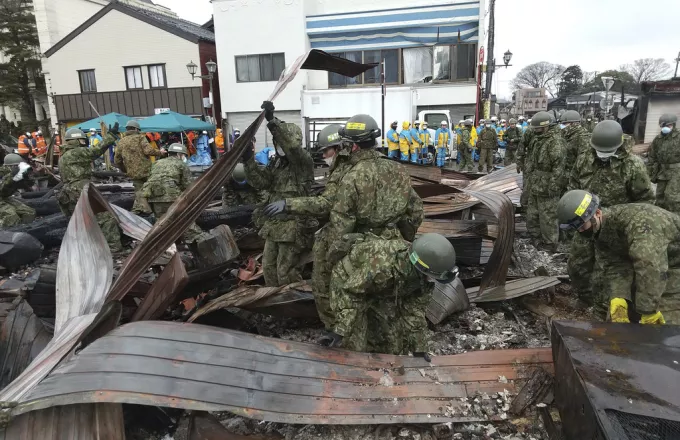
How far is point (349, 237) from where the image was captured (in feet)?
9.84

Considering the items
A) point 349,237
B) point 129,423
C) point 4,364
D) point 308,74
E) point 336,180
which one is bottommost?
point 129,423

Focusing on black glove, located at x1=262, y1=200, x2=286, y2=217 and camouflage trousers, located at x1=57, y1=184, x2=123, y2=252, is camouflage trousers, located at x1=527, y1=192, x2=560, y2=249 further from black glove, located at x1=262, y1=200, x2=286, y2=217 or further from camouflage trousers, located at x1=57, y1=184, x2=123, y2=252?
camouflage trousers, located at x1=57, y1=184, x2=123, y2=252

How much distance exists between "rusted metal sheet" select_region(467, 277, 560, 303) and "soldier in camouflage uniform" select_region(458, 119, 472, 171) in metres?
10.6

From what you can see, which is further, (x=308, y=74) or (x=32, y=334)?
(x=308, y=74)

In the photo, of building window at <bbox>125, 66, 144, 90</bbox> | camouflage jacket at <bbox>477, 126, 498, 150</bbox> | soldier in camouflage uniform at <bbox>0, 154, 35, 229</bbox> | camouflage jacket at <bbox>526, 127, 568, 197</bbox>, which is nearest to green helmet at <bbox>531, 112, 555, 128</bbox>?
camouflage jacket at <bbox>526, 127, 568, 197</bbox>

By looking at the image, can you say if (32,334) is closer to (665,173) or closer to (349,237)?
(349,237)

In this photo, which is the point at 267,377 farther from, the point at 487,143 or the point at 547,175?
the point at 487,143

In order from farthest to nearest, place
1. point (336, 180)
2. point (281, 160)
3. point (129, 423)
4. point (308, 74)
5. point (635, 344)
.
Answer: point (308, 74), point (281, 160), point (336, 180), point (129, 423), point (635, 344)

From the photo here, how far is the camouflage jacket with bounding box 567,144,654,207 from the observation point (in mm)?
3681

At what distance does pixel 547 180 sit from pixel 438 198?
150 cm

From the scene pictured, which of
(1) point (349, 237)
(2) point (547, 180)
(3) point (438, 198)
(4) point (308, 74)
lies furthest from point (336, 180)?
(4) point (308, 74)

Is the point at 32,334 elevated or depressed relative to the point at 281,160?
depressed

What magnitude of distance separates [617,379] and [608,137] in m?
2.71

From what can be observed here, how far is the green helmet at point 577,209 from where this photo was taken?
2.66m
